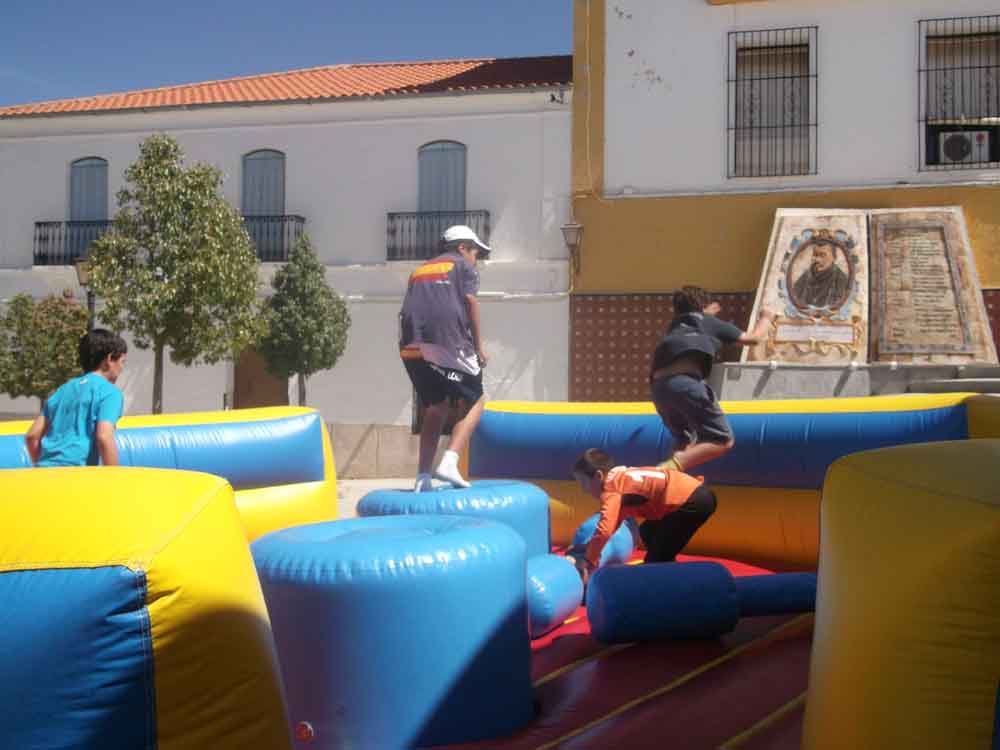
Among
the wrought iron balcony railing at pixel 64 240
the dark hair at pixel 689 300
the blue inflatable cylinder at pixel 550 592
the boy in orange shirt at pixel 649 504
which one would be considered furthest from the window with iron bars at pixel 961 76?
the wrought iron balcony railing at pixel 64 240

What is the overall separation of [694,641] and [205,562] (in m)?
2.55

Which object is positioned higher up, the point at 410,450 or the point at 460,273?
the point at 460,273

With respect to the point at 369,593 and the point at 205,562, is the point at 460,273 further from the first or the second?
the point at 205,562

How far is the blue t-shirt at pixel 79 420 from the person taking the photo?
4.66 meters

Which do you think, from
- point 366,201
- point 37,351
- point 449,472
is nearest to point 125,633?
point 449,472

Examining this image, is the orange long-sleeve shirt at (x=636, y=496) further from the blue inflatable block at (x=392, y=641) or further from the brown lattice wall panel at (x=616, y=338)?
the brown lattice wall panel at (x=616, y=338)

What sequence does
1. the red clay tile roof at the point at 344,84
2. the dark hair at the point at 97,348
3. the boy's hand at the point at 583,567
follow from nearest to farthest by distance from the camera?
1. the boy's hand at the point at 583,567
2. the dark hair at the point at 97,348
3. the red clay tile roof at the point at 344,84

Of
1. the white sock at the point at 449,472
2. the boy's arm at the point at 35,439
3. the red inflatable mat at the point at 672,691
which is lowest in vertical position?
the red inflatable mat at the point at 672,691

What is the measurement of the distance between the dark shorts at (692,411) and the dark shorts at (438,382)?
107 centimetres

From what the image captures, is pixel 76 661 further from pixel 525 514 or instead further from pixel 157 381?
pixel 157 381

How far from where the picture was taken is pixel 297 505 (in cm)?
610

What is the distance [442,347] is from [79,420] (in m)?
1.80

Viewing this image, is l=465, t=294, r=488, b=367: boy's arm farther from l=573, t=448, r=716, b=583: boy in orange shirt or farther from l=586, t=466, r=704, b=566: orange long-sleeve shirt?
l=586, t=466, r=704, b=566: orange long-sleeve shirt

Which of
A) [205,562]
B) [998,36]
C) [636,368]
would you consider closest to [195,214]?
[636,368]
